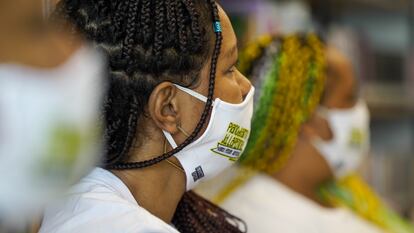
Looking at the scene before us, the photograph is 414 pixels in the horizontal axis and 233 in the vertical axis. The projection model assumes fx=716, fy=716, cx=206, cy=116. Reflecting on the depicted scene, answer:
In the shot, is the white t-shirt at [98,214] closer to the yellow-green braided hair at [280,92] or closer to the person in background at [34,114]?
the person in background at [34,114]

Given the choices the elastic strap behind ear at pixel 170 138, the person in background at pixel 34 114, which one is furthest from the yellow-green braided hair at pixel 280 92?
the person in background at pixel 34 114

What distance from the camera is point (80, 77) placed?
0.71 metres

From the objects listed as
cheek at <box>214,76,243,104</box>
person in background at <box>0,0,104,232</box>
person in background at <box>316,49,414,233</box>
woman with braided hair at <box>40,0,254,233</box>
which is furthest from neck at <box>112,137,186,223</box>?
person in background at <box>316,49,414,233</box>

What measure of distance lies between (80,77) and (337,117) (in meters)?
1.00

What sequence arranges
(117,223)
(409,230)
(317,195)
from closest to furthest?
(117,223) → (317,195) → (409,230)

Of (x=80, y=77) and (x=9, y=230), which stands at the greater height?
(x=80, y=77)

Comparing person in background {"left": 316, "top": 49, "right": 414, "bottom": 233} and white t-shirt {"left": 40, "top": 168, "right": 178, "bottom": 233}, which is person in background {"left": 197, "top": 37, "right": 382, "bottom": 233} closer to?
person in background {"left": 316, "top": 49, "right": 414, "bottom": 233}

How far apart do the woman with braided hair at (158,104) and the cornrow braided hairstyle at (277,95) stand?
360mm

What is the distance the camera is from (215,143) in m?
0.95

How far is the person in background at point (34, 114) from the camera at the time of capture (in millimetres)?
618

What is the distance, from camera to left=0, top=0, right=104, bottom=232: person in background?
0.62 meters

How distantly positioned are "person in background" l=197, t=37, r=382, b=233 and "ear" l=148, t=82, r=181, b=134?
1.27 feet

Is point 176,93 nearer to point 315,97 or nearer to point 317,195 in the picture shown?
point 315,97

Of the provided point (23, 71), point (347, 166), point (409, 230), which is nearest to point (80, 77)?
point (23, 71)
